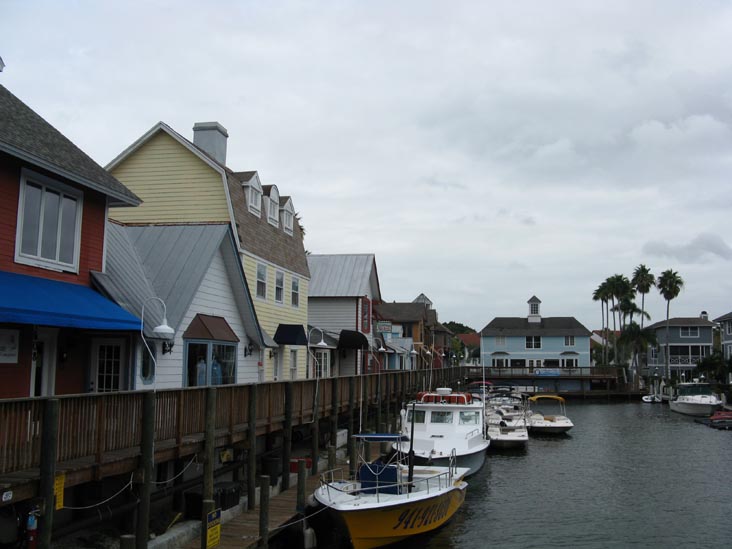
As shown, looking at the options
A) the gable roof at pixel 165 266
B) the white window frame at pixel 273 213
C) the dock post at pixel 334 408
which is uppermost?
the white window frame at pixel 273 213

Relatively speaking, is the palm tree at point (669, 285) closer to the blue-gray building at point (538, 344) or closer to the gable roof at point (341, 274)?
the blue-gray building at point (538, 344)

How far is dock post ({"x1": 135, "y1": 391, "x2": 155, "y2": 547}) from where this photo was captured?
496 inches

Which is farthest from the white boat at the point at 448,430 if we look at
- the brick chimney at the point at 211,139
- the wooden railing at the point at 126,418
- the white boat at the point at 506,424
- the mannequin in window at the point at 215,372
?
the brick chimney at the point at 211,139

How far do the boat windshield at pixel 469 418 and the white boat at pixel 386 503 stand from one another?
9.37 m

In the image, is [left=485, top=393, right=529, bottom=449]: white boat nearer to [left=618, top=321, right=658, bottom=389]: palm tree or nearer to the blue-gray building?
the blue-gray building

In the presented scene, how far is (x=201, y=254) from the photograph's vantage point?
829 inches

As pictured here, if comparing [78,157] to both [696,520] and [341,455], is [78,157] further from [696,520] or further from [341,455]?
[696,520]

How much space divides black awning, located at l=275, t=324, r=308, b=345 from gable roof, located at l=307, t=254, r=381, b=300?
14209 mm

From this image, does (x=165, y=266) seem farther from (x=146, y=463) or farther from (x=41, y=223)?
(x=146, y=463)

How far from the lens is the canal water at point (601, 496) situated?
20156 mm

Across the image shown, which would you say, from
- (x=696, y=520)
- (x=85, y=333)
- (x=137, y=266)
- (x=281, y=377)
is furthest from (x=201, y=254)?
(x=696, y=520)

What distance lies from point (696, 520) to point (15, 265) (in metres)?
21.1

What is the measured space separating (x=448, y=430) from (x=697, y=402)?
37.7 metres

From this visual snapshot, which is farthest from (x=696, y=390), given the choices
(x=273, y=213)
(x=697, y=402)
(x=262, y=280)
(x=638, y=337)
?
(x=262, y=280)
